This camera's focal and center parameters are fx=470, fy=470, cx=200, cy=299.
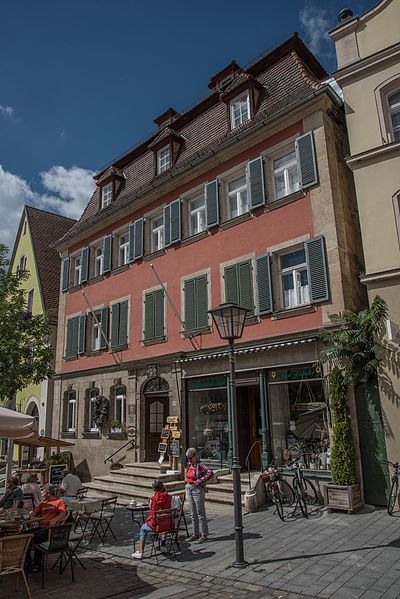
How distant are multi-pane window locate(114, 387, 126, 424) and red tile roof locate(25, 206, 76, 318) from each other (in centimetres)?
693

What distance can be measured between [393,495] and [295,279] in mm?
5579

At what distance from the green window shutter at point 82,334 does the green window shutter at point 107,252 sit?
2387mm

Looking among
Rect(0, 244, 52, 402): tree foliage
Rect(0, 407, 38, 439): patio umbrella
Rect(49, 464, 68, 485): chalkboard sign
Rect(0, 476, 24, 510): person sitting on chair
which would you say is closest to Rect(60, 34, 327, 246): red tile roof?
Rect(0, 244, 52, 402): tree foliage

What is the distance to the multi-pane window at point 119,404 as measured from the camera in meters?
16.8

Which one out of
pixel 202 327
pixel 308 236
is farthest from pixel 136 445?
pixel 308 236

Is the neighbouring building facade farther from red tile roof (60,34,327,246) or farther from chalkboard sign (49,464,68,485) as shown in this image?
chalkboard sign (49,464,68,485)

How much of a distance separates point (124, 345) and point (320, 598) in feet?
41.5

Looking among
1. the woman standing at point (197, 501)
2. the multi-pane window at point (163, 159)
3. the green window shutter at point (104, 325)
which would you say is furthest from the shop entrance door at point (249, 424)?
the multi-pane window at point (163, 159)

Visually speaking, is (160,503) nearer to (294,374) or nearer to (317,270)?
(294,374)

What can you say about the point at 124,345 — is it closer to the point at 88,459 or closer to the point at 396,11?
the point at 88,459

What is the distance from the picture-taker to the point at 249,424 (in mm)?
13516

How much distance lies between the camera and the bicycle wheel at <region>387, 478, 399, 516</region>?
9.26 meters

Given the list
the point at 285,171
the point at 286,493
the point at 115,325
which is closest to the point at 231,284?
the point at 285,171

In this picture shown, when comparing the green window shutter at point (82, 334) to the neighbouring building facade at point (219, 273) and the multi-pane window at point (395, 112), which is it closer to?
the neighbouring building facade at point (219, 273)
